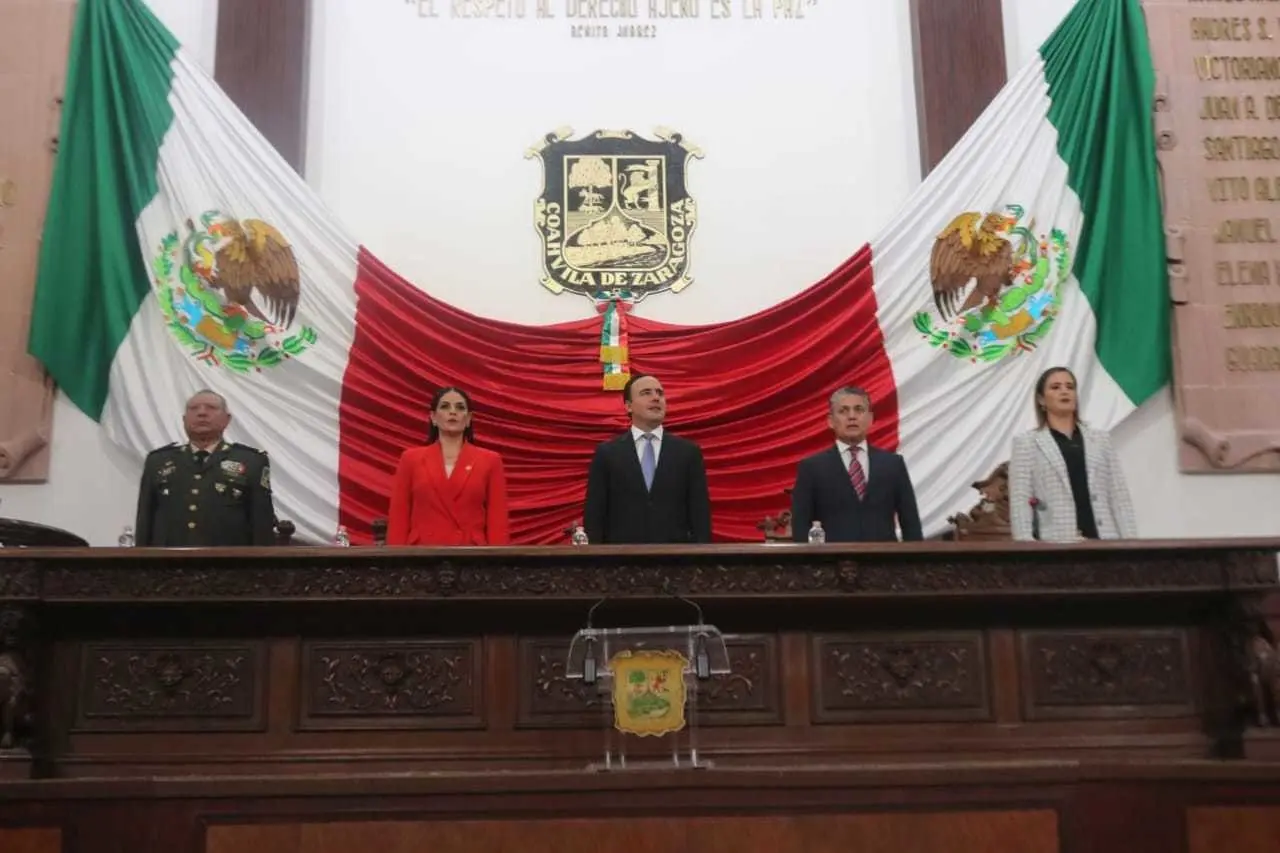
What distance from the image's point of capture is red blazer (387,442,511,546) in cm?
409

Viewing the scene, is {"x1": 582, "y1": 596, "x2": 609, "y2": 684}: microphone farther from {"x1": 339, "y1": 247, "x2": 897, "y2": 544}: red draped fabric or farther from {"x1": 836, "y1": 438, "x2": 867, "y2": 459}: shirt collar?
{"x1": 339, "y1": 247, "x2": 897, "y2": 544}: red draped fabric

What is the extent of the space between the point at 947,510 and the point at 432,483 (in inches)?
91.6

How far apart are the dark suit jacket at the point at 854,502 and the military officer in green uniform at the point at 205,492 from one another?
1806 millimetres

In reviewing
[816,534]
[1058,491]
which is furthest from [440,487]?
[1058,491]

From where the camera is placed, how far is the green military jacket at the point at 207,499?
4.25m

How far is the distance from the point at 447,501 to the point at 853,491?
52.0 inches

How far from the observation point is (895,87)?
6.01 m

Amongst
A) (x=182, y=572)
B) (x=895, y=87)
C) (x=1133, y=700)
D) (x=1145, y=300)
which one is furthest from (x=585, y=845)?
(x=895, y=87)

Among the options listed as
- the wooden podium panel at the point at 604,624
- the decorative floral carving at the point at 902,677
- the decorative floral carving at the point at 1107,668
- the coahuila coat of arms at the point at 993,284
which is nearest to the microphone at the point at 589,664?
the wooden podium panel at the point at 604,624

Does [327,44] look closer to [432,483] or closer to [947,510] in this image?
[432,483]

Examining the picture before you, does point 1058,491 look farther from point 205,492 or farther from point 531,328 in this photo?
Result: point 205,492

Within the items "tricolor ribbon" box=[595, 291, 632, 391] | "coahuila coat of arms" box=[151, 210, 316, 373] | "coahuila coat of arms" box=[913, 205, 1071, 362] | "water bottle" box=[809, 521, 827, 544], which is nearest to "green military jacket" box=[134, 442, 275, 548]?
"coahuila coat of arms" box=[151, 210, 316, 373]

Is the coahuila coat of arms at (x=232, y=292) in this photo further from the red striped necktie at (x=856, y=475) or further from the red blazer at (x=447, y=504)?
the red striped necktie at (x=856, y=475)

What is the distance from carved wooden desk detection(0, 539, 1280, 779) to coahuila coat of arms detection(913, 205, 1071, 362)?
2038 mm
